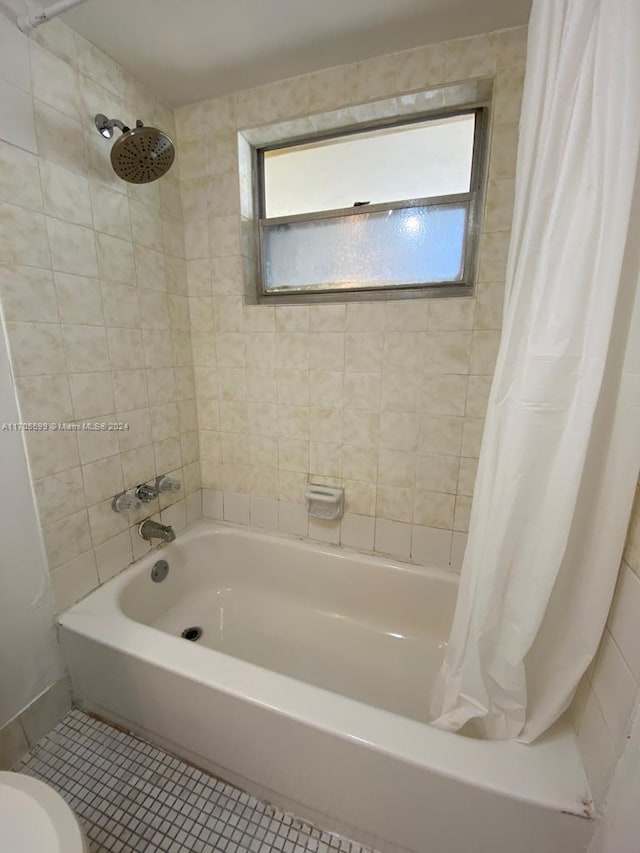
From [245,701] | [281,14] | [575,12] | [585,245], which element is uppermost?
[281,14]

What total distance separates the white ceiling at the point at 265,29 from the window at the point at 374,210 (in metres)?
0.25

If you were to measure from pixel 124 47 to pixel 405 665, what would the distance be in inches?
96.6

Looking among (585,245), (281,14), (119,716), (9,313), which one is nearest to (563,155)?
(585,245)

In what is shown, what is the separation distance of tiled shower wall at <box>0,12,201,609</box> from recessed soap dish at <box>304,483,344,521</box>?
0.68 metres

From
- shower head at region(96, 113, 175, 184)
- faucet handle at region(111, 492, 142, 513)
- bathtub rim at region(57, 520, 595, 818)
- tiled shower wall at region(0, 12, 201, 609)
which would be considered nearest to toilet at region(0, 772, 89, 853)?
bathtub rim at region(57, 520, 595, 818)

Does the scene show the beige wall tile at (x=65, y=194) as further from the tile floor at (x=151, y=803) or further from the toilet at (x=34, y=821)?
the tile floor at (x=151, y=803)

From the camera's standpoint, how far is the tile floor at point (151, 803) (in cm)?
98

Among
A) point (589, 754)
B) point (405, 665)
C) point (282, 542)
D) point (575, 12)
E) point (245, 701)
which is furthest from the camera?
point (282, 542)

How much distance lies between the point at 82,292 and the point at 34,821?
1.35 m

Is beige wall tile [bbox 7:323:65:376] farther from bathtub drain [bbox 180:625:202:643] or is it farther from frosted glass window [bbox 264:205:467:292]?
bathtub drain [bbox 180:625:202:643]

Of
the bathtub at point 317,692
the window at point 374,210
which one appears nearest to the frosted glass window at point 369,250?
the window at point 374,210

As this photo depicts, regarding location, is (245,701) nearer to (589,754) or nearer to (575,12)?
(589,754)

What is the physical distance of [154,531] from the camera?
59.6 inches

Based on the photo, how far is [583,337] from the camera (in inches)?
27.5
